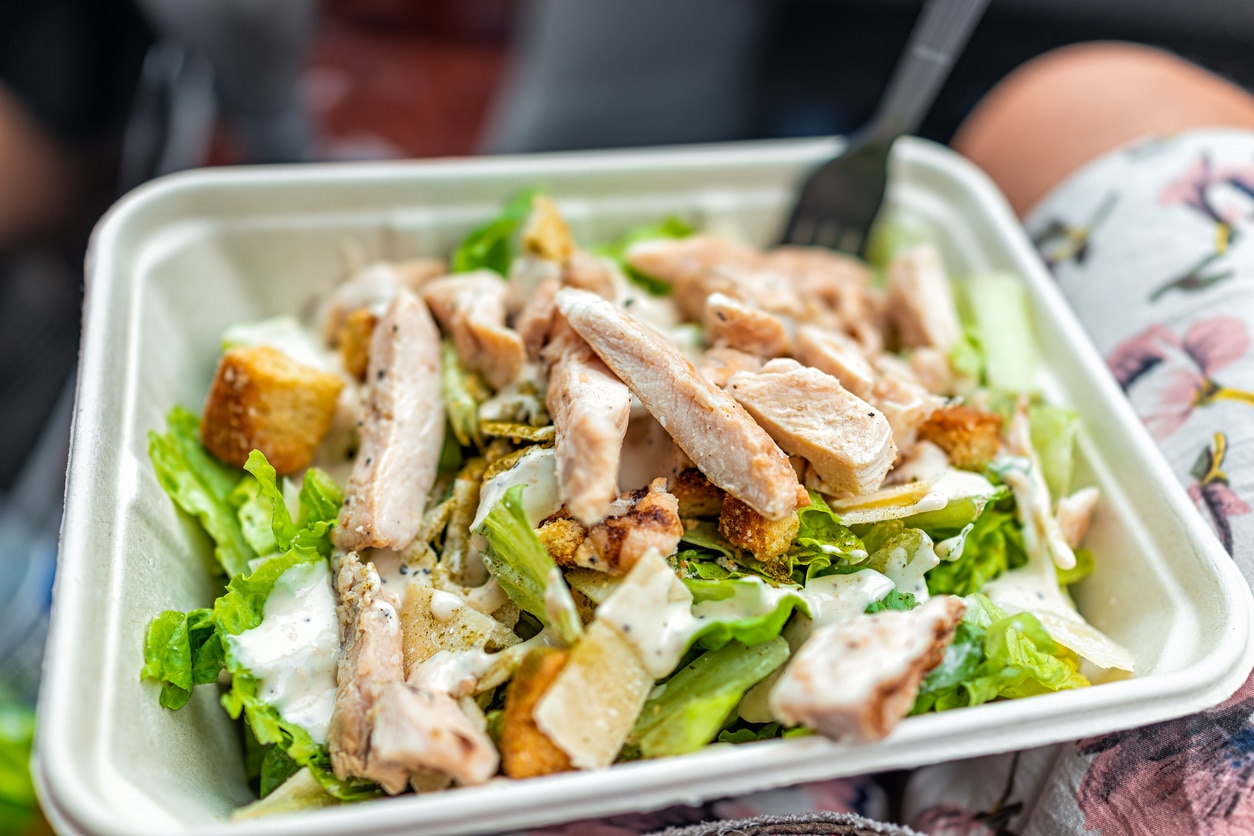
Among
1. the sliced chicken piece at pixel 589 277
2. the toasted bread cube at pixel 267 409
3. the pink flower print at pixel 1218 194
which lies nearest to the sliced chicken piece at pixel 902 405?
the sliced chicken piece at pixel 589 277

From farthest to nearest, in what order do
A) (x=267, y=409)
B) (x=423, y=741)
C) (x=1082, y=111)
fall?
1. (x=1082, y=111)
2. (x=267, y=409)
3. (x=423, y=741)

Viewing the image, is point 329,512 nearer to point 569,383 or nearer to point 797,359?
point 569,383

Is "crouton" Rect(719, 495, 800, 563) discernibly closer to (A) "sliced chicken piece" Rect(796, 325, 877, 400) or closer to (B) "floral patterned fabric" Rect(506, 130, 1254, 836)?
(A) "sliced chicken piece" Rect(796, 325, 877, 400)

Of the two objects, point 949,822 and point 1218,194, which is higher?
point 1218,194

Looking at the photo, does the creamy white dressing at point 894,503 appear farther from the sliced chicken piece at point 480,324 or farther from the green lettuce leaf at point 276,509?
the green lettuce leaf at point 276,509

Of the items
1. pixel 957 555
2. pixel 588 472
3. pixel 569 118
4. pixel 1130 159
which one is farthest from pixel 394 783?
pixel 569 118

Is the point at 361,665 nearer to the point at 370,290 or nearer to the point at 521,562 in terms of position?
the point at 521,562

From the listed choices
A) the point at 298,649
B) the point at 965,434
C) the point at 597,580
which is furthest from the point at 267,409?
the point at 965,434

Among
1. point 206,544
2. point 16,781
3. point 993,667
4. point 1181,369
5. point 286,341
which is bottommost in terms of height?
point 16,781
